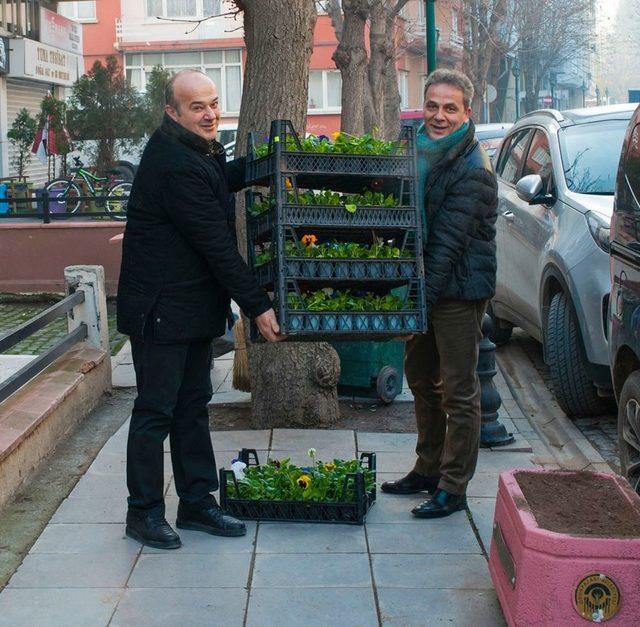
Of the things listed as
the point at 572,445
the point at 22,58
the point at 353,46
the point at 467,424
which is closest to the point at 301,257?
the point at 467,424

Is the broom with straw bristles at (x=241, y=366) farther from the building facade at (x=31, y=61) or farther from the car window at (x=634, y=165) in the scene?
the building facade at (x=31, y=61)

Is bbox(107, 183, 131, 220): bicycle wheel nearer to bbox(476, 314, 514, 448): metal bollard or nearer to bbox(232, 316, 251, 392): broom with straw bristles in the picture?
bbox(232, 316, 251, 392): broom with straw bristles

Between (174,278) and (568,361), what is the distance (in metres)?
3.55

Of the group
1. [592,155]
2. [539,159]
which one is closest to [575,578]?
[592,155]

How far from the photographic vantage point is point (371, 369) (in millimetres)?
7824

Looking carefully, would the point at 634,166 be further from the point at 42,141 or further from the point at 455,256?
the point at 42,141

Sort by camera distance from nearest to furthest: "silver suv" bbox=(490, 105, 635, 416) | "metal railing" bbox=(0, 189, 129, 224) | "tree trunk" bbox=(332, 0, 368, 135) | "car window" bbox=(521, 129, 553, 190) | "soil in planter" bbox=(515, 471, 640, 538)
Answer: "soil in planter" bbox=(515, 471, 640, 538), "silver suv" bbox=(490, 105, 635, 416), "car window" bbox=(521, 129, 553, 190), "metal railing" bbox=(0, 189, 129, 224), "tree trunk" bbox=(332, 0, 368, 135)

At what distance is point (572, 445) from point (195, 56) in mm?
41258

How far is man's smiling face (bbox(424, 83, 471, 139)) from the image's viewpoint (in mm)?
5082

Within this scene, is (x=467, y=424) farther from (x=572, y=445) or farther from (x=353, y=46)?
(x=353, y=46)

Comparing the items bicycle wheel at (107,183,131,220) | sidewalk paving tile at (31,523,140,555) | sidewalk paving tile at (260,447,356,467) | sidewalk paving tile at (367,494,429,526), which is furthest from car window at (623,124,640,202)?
bicycle wheel at (107,183,131,220)

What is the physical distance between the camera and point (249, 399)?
314 inches

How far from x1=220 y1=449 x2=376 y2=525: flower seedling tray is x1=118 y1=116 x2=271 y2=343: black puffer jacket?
2.75ft

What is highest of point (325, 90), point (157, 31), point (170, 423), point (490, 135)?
point (157, 31)
